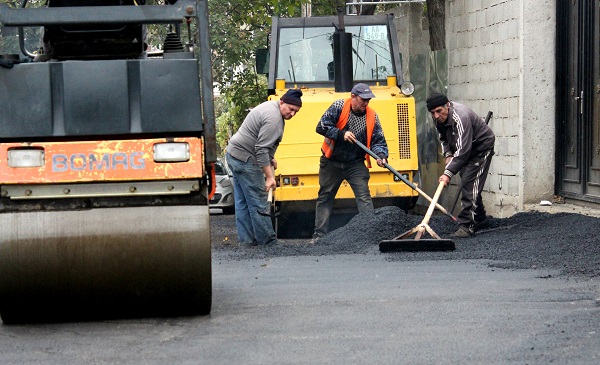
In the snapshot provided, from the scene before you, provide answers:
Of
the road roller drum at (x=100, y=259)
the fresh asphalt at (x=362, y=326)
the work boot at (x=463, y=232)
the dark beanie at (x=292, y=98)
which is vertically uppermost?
the dark beanie at (x=292, y=98)

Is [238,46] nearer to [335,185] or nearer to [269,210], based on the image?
[335,185]

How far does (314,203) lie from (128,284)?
22.6 feet

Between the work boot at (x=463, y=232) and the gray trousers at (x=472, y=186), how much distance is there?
0.16ft

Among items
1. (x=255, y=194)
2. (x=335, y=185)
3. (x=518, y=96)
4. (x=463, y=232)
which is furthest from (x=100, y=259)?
(x=518, y=96)

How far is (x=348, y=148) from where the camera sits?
43.0ft

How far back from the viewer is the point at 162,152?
7031 mm

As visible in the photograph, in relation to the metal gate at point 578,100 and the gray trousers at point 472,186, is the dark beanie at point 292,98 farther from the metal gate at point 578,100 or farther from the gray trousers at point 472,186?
the metal gate at point 578,100

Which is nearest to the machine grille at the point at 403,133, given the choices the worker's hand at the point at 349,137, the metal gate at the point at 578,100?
the worker's hand at the point at 349,137

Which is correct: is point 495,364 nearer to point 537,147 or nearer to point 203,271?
point 203,271

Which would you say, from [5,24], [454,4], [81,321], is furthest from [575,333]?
[454,4]

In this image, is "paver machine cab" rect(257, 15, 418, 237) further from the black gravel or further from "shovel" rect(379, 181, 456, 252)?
"shovel" rect(379, 181, 456, 252)

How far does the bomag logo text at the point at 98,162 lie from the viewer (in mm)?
6953

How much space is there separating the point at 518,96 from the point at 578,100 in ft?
3.16

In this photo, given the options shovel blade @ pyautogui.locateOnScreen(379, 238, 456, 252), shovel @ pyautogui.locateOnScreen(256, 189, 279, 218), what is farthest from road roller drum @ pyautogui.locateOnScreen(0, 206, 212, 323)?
shovel @ pyautogui.locateOnScreen(256, 189, 279, 218)
